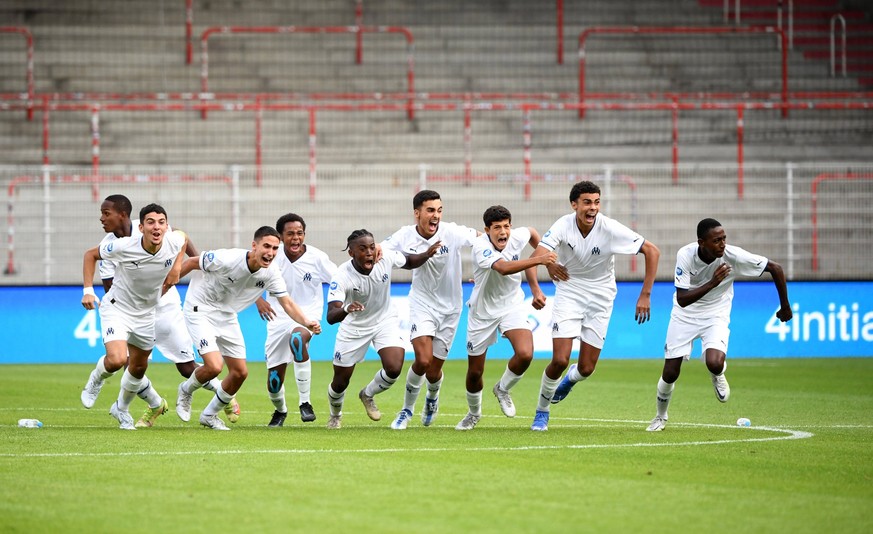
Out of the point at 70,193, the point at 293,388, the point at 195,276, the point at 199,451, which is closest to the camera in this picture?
the point at 199,451

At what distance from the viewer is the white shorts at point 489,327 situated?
1295 cm

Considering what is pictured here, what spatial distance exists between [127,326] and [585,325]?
169 inches

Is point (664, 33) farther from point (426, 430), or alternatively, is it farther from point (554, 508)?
point (554, 508)

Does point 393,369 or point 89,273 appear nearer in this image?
point 393,369

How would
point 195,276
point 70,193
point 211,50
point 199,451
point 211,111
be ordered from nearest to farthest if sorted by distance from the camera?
point 199,451, point 195,276, point 70,193, point 211,111, point 211,50

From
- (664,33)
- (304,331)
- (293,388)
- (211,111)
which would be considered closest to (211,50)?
(211,111)

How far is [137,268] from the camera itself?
1293 cm

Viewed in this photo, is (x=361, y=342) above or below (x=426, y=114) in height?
below

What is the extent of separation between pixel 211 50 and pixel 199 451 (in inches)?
824

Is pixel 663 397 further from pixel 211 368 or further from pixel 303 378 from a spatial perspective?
pixel 211 368

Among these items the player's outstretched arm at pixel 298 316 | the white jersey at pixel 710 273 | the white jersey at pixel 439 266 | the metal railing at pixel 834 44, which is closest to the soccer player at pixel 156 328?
the player's outstretched arm at pixel 298 316

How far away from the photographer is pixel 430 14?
31859 millimetres

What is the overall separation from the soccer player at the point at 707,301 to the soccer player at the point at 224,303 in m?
3.30

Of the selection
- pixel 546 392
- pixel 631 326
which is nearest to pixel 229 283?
pixel 546 392
